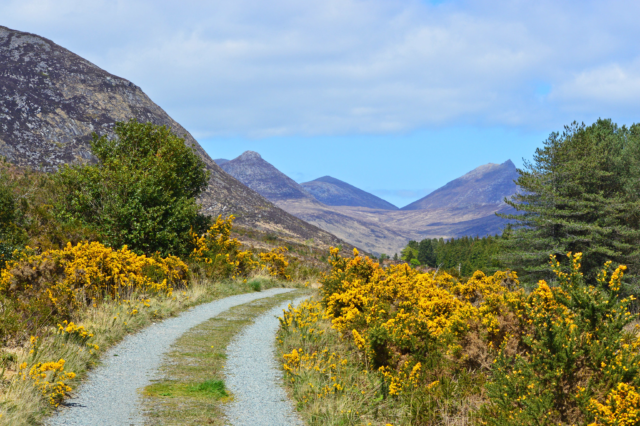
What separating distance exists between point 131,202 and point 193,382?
12475mm

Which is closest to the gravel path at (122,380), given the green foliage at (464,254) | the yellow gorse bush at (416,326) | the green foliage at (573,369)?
the yellow gorse bush at (416,326)

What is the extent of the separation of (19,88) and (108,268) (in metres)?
90.7

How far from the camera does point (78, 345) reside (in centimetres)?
826

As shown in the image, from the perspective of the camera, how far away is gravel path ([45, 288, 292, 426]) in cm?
596

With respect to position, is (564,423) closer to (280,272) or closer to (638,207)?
(280,272)

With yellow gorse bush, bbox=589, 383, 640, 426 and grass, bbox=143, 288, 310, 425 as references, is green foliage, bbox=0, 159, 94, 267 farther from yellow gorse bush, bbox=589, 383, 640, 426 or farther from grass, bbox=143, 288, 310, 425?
yellow gorse bush, bbox=589, 383, 640, 426

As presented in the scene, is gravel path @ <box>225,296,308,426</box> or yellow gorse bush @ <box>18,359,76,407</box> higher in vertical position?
yellow gorse bush @ <box>18,359,76,407</box>

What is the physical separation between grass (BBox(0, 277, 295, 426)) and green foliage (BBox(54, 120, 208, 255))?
3.59 meters

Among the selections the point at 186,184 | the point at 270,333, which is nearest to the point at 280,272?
the point at 186,184

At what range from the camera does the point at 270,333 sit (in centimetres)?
1241

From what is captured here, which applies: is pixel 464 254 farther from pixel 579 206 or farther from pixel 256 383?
pixel 256 383

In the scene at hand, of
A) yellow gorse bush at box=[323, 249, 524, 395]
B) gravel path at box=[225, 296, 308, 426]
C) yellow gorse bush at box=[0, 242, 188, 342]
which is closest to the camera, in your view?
gravel path at box=[225, 296, 308, 426]

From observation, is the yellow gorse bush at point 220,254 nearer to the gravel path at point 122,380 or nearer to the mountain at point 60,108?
the gravel path at point 122,380

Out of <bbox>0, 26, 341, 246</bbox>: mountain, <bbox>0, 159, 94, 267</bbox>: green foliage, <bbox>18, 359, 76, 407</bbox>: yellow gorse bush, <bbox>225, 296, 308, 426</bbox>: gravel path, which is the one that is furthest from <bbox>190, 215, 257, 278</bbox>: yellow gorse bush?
<bbox>0, 26, 341, 246</bbox>: mountain
